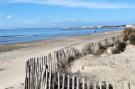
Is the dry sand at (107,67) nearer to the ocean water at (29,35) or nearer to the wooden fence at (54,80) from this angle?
the wooden fence at (54,80)

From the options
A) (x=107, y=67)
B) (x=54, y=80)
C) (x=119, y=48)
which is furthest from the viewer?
(x=119, y=48)

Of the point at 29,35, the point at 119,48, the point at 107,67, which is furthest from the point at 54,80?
the point at 29,35

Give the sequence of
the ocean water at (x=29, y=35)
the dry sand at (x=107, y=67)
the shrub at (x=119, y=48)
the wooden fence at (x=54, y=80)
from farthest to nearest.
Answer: the ocean water at (x=29, y=35) < the shrub at (x=119, y=48) < the dry sand at (x=107, y=67) < the wooden fence at (x=54, y=80)

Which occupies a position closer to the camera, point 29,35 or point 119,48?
point 119,48

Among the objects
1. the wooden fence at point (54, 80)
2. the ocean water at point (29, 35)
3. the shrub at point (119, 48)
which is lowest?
the ocean water at point (29, 35)

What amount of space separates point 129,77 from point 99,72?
1.44 meters

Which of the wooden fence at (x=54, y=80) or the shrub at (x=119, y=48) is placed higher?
the wooden fence at (x=54, y=80)

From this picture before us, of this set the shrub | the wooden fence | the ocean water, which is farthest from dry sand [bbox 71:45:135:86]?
the ocean water

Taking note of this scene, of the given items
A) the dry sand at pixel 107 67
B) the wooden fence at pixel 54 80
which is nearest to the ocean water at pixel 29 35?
the dry sand at pixel 107 67

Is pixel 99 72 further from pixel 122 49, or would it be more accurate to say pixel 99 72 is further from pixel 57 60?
pixel 122 49

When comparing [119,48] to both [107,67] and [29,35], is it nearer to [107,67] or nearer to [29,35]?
[107,67]

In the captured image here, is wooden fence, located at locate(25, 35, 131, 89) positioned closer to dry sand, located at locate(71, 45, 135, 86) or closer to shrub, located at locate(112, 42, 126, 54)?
dry sand, located at locate(71, 45, 135, 86)

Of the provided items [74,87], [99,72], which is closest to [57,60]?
[99,72]

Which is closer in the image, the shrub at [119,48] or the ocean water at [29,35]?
the shrub at [119,48]
